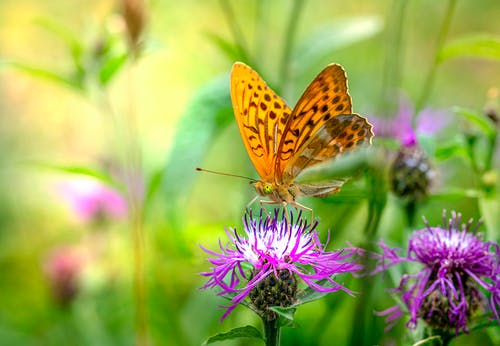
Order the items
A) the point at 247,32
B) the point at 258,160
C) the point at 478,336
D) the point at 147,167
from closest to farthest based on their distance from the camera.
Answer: the point at 258,160 → the point at 478,336 → the point at 147,167 → the point at 247,32

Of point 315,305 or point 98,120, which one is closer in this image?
point 315,305

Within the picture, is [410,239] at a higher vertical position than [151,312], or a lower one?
higher

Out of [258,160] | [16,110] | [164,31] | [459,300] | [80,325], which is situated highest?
[164,31]

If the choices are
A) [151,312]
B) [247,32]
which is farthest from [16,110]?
[151,312]

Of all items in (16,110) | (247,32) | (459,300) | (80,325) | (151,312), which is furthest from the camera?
(247,32)

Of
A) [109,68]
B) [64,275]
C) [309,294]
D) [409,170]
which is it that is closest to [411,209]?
[409,170]

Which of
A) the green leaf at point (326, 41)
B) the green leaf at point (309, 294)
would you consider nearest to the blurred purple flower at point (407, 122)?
the green leaf at point (326, 41)

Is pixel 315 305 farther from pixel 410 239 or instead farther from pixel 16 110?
pixel 16 110
